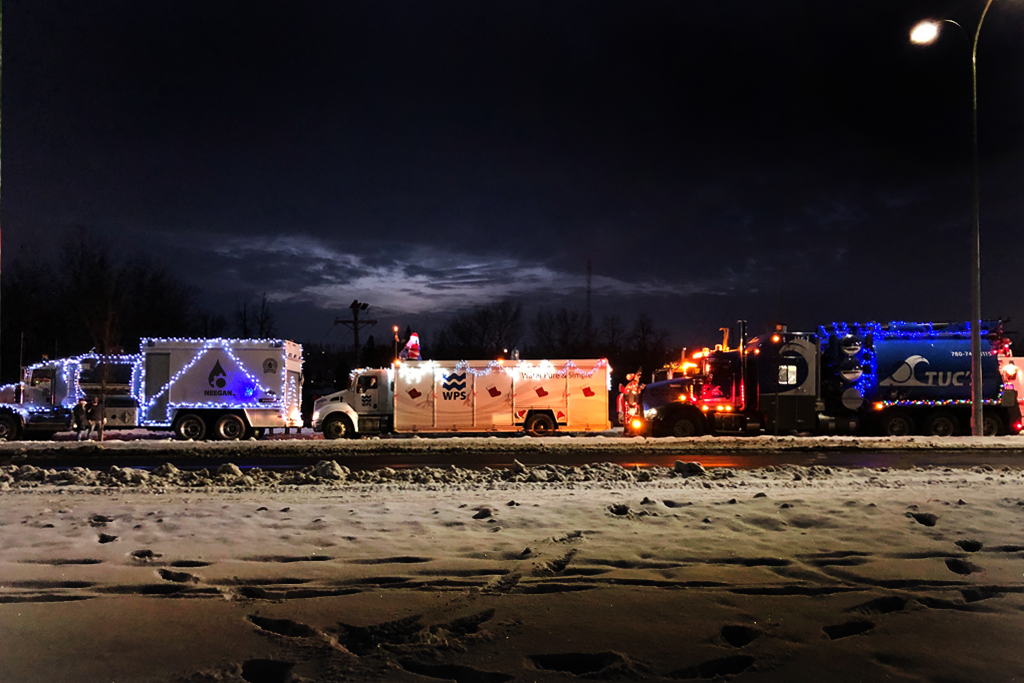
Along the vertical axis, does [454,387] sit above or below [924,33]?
below

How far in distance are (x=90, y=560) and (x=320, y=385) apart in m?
64.1

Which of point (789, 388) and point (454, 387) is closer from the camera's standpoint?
point (789, 388)

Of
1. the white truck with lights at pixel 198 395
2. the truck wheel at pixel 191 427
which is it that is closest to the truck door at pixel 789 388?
the white truck with lights at pixel 198 395

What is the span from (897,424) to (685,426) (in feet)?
24.4

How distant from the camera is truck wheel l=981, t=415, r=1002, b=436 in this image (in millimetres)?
23438

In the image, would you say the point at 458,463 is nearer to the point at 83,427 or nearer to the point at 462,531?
the point at 462,531

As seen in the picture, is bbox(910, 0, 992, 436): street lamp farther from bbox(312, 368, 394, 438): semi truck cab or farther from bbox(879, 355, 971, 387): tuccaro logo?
bbox(312, 368, 394, 438): semi truck cab

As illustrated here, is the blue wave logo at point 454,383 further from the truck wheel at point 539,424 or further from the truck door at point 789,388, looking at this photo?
the truck door at point 789,388

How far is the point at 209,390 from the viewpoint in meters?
24.3

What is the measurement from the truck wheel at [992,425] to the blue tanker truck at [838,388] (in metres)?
0.03

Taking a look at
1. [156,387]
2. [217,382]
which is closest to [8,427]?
[156,387]

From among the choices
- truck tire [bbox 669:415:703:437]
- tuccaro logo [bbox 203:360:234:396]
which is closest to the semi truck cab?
tuccaro logo [bbox 203:360:234:396]

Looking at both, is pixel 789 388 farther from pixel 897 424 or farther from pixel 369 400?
pixel 369 400

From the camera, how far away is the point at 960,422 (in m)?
23.6
